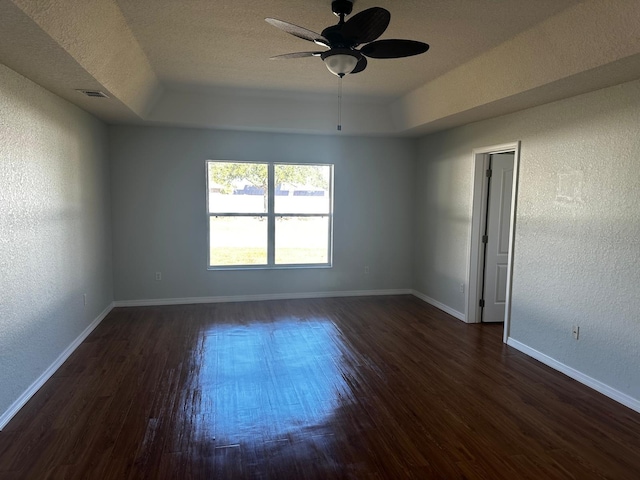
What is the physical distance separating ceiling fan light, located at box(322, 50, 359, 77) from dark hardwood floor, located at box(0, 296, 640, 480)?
7.57 ft

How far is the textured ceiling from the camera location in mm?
2629

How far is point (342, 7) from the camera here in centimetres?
258

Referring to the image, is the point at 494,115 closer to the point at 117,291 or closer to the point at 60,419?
the point at 60,419

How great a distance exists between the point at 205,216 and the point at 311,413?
3.52m

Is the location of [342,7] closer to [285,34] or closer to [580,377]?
[285,34]

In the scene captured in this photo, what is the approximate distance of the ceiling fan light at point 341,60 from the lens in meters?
2.51

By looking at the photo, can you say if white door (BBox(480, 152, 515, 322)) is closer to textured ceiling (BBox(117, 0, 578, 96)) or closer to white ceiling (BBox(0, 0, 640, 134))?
white ceiling (BBox(0, 0, 640, 134))

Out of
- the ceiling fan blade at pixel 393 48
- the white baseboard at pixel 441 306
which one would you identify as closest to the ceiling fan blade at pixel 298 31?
the ceiling fan blade at pixel 393 48

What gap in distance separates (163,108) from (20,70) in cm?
217

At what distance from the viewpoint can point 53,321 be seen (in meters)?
3.42

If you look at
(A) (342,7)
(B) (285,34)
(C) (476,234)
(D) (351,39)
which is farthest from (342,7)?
(C) (476,234)

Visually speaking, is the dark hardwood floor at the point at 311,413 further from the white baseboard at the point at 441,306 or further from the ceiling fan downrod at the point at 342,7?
the ceiling fan downrod at the point at 342,7

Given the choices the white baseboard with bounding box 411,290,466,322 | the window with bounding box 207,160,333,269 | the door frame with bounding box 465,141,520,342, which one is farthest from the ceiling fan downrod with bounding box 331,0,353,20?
the white baseboard with bounding box 411,290,466,322

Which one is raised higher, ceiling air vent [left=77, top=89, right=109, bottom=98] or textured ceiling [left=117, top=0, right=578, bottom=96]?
textured ceiling [left=117, top=0, right=578, bottom=96]
